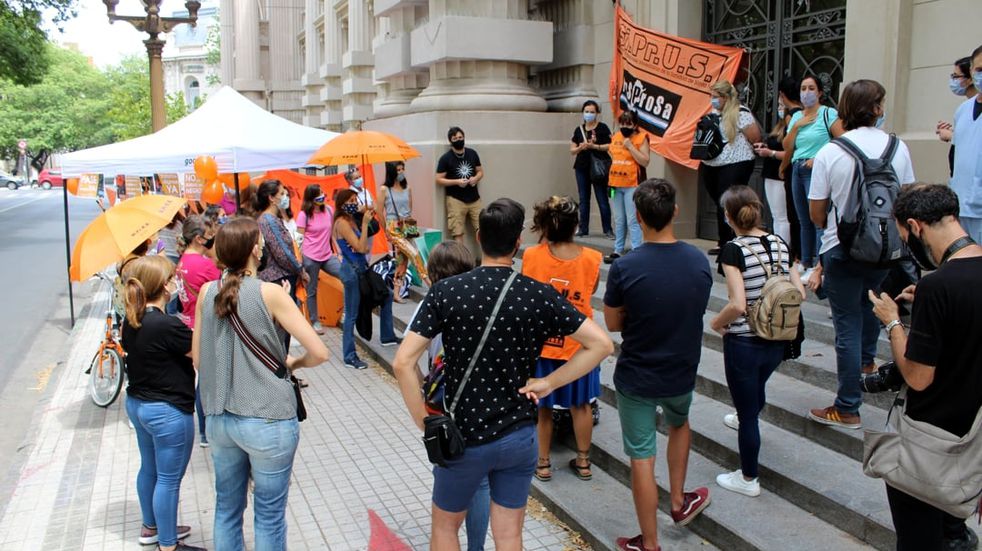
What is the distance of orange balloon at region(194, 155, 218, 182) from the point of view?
916 centimetres

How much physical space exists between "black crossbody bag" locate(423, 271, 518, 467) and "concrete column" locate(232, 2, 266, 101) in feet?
85.4

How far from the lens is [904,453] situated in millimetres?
2803

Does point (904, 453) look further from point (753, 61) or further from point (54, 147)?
point (54, 147)

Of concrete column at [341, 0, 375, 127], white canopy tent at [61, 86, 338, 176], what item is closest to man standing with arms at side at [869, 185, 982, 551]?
white canopy tent at [61, 86, 338, 176]

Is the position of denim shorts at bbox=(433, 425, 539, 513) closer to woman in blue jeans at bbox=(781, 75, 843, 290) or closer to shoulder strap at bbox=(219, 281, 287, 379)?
shoulder strap at bbox=(219, 281, 287, 379)

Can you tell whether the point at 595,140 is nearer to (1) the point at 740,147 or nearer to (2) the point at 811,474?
(1) the point at 740,147

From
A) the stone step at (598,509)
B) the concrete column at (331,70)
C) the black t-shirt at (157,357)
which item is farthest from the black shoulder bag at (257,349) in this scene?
the concrete column at (331,70)

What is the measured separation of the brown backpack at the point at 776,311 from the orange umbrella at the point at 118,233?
150 inches

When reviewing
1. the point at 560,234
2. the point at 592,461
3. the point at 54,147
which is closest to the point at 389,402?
the point at 592,461

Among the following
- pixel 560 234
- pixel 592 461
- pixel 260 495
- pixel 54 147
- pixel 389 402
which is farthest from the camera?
pixel 54 147

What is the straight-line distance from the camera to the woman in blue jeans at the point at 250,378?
3.54m

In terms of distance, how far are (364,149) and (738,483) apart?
593 centimetres

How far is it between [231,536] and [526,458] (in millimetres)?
1601

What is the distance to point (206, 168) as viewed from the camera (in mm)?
9164
